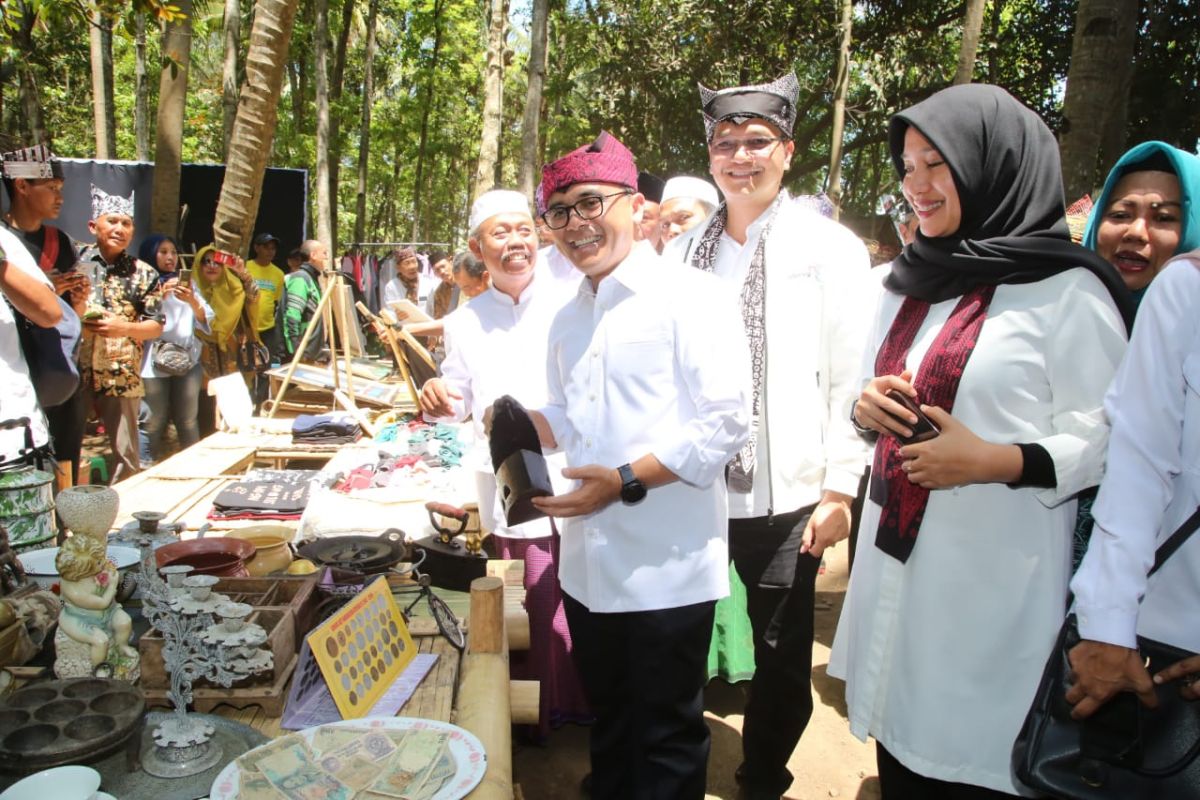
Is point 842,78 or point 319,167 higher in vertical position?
point 842,78

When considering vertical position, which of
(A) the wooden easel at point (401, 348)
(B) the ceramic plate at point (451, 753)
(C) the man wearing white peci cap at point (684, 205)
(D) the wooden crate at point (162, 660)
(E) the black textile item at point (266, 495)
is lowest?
(E) the black textile item at point (266, 495)

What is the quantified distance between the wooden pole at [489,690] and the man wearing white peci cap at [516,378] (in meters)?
0.95

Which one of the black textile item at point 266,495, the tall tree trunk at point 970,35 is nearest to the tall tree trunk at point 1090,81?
the tall tree trunk at point 970,35

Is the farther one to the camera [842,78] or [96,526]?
[842,78]

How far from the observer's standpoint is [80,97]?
23156 millimetres

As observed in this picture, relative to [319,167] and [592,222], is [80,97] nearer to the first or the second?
[319,167]

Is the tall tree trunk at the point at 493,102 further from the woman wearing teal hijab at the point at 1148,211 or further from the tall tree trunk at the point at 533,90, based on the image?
the woman wearing teal hijab at the point at 1148,211

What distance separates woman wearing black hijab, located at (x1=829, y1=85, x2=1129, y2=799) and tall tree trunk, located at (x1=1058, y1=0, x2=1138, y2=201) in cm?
455

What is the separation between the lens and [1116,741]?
1.39 metres

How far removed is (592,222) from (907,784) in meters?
1.53

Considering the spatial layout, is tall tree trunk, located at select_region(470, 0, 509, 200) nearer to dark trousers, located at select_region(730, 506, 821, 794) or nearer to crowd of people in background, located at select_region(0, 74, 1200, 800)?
crowd of people in background, located at select_region(0, 74, 1200, 800)

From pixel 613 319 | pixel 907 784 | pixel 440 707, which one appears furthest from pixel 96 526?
pixel 907 784

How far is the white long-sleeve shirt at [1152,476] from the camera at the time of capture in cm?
138

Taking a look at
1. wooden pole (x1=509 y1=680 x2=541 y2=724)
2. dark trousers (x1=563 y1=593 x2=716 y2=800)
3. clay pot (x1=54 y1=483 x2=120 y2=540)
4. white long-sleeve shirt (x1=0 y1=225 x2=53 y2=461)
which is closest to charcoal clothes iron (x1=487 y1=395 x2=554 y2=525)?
dark trousers (x1=563 y1=593 x2=716 y2=800)
